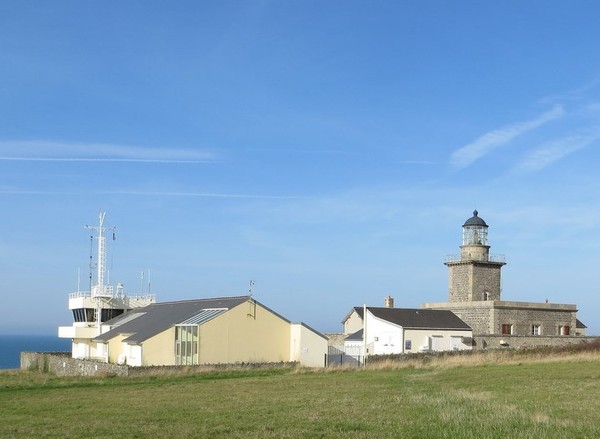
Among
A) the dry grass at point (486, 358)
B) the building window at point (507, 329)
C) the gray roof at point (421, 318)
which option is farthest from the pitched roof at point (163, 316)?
the building window at point (507, 329)

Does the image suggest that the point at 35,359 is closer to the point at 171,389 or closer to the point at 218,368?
the point at 218,368

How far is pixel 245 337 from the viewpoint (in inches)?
1665

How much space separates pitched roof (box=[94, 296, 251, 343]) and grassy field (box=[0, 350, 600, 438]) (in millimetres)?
9462

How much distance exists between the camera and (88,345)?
180ft

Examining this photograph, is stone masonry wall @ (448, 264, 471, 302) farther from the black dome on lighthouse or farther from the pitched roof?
the pitched roof

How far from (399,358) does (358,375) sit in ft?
28.9

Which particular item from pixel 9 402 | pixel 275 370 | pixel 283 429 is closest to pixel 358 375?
pixel 275 370

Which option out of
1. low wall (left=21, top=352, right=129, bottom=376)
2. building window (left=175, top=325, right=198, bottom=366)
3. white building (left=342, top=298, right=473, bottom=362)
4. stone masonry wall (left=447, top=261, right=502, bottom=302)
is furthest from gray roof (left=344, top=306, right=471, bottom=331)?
low wall (left=21, top=352, right=129, bottom=376)

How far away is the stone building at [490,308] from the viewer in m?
53.2

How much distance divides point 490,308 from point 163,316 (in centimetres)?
2195

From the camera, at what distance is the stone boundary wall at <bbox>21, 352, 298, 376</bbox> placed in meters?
35.2

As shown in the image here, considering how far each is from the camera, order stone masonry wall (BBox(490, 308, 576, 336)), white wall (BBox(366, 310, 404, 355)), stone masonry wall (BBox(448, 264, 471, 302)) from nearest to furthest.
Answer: white wall (BBox(366, 310, 404, 355))
stone masonry wall (BBox(490, 308, 576, 336))
stone masonry wall (BBox(448, 264, 471, 302))

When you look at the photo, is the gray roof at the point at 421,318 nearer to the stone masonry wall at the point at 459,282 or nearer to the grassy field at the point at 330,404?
the stone masonry wall at the point at 459,282

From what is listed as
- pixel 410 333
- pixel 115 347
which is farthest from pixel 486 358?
pixel 115 347
